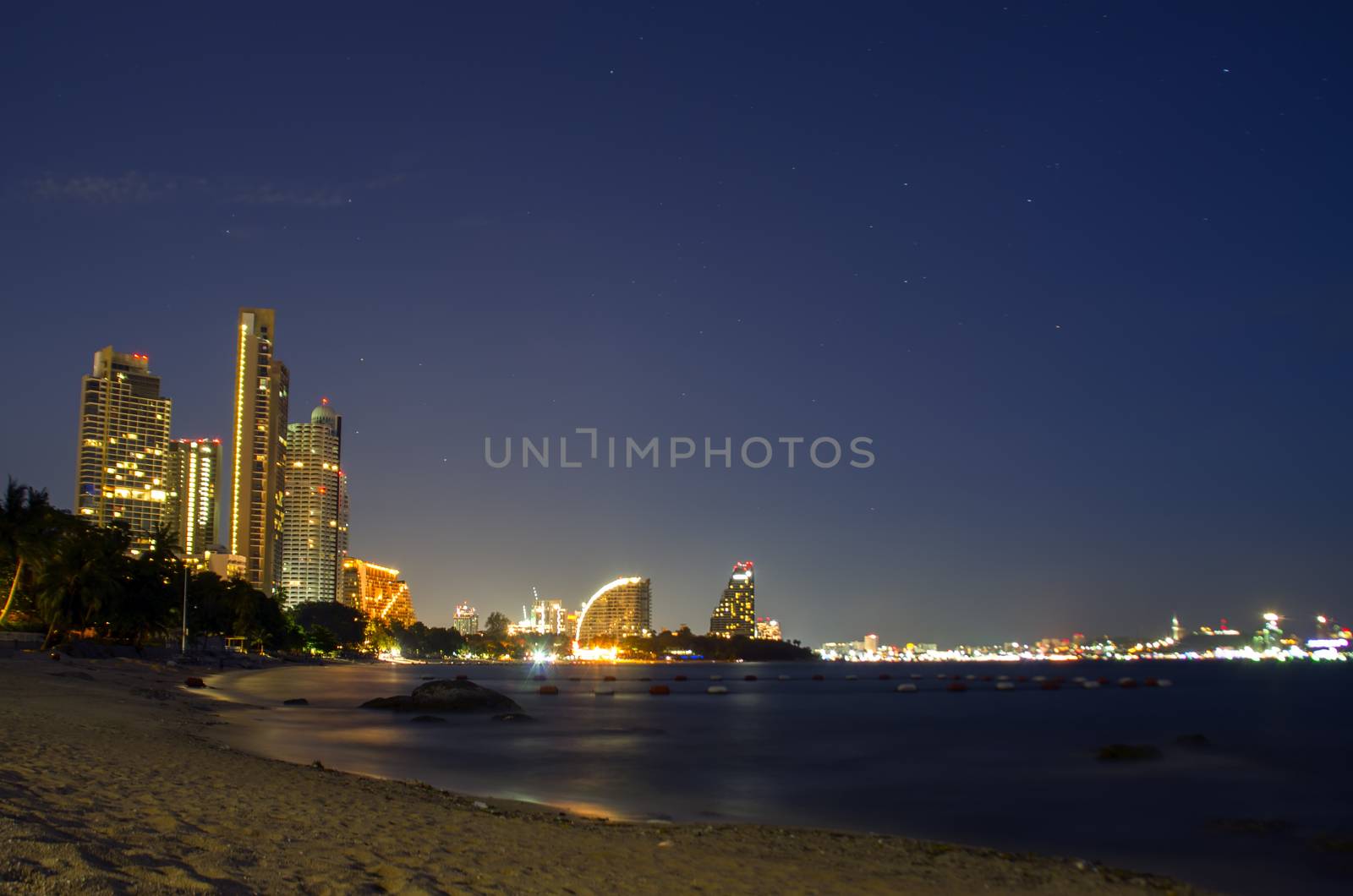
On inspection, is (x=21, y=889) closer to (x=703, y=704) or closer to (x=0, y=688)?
(x=0, y=688)

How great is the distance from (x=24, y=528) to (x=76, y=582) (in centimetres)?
886

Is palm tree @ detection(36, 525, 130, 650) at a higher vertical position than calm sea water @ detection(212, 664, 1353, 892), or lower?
higher

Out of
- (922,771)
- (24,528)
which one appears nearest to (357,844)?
(922,771)

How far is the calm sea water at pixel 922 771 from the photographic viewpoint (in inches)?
880

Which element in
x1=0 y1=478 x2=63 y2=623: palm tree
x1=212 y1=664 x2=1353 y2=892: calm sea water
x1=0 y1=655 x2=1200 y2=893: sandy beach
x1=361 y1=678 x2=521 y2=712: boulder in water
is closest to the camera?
x1=0 y1=655 x2=1200 y2=893: sandy beach

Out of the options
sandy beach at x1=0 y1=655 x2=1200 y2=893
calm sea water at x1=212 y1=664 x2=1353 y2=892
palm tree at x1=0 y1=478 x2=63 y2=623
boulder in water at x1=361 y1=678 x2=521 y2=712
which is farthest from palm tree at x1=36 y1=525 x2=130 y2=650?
sandy beach at x1=0 y1=655 x2=1200 y2=893

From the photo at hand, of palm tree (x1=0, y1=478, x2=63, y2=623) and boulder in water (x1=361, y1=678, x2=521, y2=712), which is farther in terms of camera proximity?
palm tree (x1=0, y1=478, x2=63, y2=623)

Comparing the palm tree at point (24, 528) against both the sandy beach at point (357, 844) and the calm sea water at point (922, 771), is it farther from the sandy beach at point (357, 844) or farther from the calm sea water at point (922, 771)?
the sandy beach at point (357, 844)

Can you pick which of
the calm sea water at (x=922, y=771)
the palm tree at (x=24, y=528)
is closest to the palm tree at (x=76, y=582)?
the palm tree at (x=24, y=528)

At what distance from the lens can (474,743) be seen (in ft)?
127

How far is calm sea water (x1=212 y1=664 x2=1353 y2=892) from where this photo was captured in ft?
73.4

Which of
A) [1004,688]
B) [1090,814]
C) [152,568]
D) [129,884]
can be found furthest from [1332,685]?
[129,884]

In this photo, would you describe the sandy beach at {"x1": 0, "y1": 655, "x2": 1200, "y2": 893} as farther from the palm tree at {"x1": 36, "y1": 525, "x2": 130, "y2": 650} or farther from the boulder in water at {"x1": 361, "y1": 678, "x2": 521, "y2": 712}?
the palm tree at {"x1": 36, "y1": 525, "x2": 130, "y2": 650}

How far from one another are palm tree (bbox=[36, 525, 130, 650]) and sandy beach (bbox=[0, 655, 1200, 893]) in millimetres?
62024
